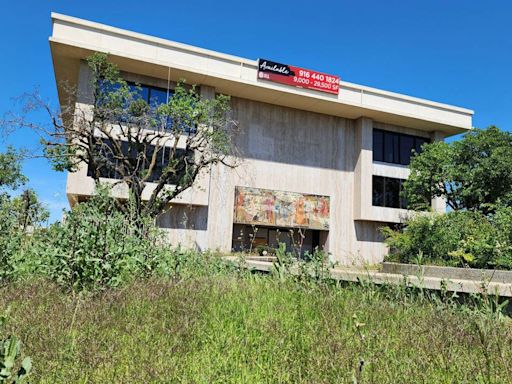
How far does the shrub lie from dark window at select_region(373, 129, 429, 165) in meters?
11.6

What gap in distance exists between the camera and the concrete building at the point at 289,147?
948 inches

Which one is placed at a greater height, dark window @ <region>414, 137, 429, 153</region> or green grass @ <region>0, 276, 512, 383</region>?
dark window @ <region>414, 137, 429, 153</region>

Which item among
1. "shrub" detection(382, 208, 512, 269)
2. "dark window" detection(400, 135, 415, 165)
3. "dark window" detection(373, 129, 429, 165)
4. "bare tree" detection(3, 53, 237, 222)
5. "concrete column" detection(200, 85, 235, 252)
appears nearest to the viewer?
"shrub" detection(382, 208, 512, 269)

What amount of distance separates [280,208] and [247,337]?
2385cm

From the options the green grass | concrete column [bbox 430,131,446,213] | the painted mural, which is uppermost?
concrete column [bbox 430,131,446,213]

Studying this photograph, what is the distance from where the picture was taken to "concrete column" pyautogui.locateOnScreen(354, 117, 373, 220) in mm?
28703

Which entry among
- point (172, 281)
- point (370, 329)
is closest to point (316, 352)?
point (370, 329)

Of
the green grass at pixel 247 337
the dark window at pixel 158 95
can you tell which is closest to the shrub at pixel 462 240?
the green grass at pixel 247 337

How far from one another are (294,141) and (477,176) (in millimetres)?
11584

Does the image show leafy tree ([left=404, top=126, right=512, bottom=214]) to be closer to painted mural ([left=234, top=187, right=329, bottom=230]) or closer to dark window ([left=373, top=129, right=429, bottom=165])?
dark window ([left=373, top=129, right=429, bottom=165])

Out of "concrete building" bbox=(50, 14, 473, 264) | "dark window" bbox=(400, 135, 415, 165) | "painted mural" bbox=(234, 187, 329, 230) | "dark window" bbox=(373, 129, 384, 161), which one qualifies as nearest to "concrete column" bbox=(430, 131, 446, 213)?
"concrete building" bbox=(50, 14, 473, 264)

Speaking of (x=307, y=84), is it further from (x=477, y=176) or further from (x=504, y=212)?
(x=504, y=212)

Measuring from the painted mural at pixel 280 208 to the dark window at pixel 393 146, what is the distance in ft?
18.3

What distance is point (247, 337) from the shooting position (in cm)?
363
